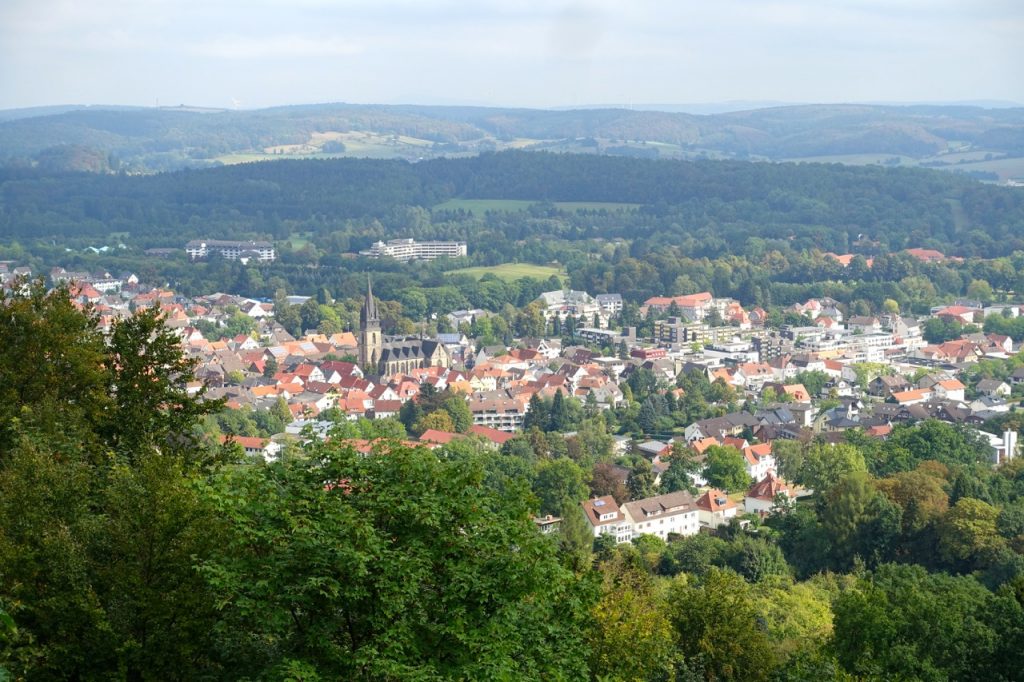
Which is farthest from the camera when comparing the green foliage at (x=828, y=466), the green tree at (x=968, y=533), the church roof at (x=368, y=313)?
the church roof at (x=368, y=313)

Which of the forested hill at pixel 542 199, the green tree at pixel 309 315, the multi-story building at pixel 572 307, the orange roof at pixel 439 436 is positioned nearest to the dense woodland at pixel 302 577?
the orange roof at pixel 439 436

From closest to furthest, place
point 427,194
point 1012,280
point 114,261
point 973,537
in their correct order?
point 973,537 < point 1012,280 < point 114,261 < point 427,194

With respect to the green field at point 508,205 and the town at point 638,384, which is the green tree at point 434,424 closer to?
the town at point 638,384

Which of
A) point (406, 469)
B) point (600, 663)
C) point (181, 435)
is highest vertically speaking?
point (406, 469)

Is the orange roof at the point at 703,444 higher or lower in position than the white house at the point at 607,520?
lower

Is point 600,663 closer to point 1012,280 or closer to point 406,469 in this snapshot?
point 406,469

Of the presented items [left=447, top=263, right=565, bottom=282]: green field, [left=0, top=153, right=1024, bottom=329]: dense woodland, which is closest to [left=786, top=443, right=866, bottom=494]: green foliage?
[left=0, top=153, right=1024, bottom=329]: dense woodland

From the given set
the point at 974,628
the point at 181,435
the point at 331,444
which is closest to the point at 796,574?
the point at 974,628
